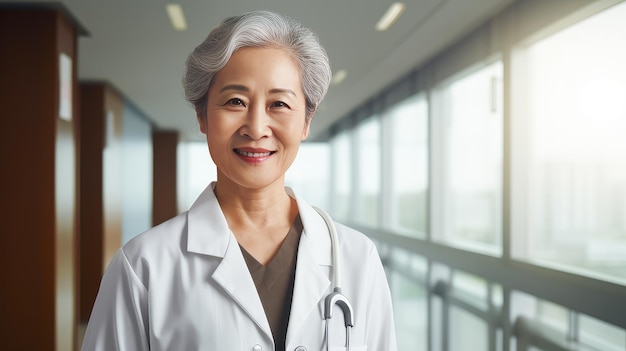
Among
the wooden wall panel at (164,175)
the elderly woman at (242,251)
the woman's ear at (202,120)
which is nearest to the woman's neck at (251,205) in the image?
the elderly woman at (242,251)

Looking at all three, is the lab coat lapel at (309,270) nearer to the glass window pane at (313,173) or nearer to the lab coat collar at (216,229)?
the lab coat collar at (216,229)

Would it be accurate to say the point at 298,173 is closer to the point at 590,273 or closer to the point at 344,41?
the point at 344,41

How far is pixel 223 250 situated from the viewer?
1.18 m

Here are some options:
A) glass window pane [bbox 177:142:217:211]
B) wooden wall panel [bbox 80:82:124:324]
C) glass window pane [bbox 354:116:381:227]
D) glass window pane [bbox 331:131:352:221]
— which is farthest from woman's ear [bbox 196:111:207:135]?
glass window pane [bbox 177:142:217:211]

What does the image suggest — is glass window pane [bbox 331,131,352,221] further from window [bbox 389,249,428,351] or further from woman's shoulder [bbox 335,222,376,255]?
woman's shoulder [bbox 335,222,376,255]

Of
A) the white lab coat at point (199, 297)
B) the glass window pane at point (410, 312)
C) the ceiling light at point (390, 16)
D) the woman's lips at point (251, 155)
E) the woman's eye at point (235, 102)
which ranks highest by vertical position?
the ceiling light at point (390, 16)

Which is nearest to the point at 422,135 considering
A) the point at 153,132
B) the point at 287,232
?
the point at 287,232

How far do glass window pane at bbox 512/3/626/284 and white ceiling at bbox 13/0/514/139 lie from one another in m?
0.81

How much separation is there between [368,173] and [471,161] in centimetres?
474

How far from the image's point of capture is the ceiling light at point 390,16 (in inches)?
187

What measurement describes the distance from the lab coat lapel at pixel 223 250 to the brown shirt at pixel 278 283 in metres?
0.03

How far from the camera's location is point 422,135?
7.23 meters

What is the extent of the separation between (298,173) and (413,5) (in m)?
10.1

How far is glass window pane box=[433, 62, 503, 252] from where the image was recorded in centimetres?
494
